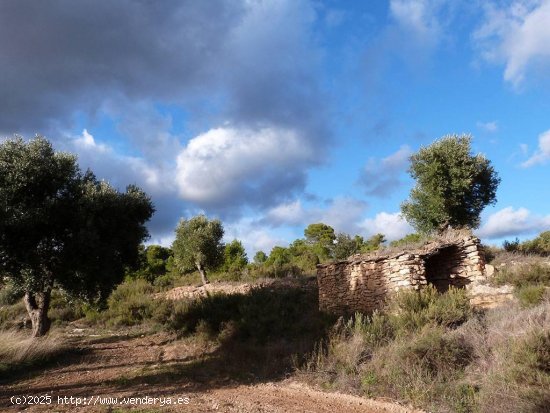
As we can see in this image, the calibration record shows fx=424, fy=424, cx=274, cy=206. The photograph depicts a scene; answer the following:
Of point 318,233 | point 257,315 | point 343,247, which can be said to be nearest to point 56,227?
point 257,315

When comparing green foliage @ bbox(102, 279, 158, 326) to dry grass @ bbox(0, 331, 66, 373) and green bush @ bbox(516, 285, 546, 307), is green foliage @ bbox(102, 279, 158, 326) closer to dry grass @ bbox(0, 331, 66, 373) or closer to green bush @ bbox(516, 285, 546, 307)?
dry grass @ bbox(0, 331, 66, 373)

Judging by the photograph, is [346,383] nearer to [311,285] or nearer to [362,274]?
[362,274]

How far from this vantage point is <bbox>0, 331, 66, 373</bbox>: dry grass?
11875 mm

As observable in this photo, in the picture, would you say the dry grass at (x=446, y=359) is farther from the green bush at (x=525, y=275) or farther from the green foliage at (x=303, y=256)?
the green foliage at (x=303, y=256)

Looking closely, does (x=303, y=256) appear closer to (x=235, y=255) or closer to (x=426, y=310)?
(x=235, y=255)

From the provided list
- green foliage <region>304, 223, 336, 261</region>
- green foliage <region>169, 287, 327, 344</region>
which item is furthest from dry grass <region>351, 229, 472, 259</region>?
green foliage <region>304, 223, 336, 261</region>

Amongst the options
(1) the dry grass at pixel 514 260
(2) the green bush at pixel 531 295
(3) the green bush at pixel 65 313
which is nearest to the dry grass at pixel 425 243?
(1) the dry grass at pixel 514 260

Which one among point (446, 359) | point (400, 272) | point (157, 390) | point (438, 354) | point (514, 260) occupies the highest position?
point (514, 260)

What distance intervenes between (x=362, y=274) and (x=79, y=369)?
32.8ft

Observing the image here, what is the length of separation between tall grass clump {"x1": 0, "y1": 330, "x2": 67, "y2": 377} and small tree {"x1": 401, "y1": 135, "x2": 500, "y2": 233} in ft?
54.1

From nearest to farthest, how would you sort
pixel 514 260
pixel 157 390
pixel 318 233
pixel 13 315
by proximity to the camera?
pixel 157 390 < pixel 514 260 < pixel 13 315 < pixel 318 233

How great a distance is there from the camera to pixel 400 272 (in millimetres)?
14766

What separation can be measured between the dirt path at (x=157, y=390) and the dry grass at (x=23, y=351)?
1.86 feet

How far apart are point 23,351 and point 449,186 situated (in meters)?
18.3
